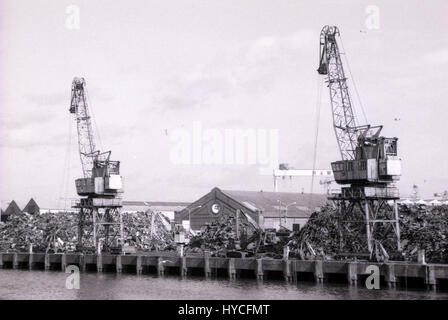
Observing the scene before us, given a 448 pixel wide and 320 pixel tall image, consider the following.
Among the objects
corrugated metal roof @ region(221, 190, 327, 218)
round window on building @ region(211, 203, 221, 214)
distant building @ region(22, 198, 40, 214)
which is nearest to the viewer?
round window on building @ region(211, 203, 221, 214)

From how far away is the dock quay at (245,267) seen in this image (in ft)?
155

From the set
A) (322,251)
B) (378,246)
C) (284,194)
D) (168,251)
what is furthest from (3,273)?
(284,194)

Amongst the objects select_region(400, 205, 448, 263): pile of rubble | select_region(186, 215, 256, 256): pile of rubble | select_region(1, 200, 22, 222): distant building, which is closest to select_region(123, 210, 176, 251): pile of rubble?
select_region(186, 215, 256, 256): pile of rubble

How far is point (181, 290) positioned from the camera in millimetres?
49875

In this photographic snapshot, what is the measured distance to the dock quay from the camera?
4738 cm

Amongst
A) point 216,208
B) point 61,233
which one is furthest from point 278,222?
point 61,233

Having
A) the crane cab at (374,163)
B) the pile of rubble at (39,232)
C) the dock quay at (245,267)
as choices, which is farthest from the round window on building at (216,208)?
the crane cab at (374,163)

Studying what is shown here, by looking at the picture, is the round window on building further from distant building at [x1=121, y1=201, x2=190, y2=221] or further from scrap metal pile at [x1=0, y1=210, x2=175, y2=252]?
distant building at [x1=121, y1=201, x2=190, y2=221]

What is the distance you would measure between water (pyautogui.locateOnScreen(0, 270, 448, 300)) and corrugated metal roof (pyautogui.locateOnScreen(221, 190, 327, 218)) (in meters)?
37.6

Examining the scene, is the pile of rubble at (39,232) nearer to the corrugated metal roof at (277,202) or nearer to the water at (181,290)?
the water at (181,290)

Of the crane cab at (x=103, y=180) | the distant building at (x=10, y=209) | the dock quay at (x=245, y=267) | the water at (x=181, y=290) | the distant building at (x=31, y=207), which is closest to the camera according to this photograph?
the water at (x=181, y=290)

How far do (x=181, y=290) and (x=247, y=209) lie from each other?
43.2 m

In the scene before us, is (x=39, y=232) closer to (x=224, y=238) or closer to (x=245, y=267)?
(x=224, y=238)
